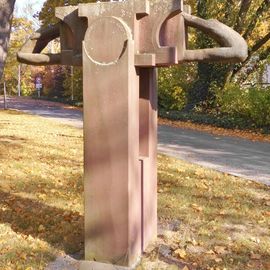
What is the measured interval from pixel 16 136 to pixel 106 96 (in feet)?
30.5

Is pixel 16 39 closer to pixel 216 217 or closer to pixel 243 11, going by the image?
pixel 243 11

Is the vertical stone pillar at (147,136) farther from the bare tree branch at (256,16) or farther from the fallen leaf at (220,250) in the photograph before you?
the bare tree branch at (256,16)

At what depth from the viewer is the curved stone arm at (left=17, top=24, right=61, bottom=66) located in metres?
4.23

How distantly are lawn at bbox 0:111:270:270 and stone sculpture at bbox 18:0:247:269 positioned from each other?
45 centimetres

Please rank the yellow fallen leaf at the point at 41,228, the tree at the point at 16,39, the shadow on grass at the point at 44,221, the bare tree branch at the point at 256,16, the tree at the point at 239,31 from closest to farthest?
the shadow on grass at the point at 44,221 < the yellow fallen leaf at the point at 41,228 < the bare tree branch at the point at 256,16 < the tree at the point at 239,31 < the tree at the point at 16,39

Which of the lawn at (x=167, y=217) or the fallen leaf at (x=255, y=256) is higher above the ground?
the lawn at (x=167, y=217)

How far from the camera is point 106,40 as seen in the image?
365 cm

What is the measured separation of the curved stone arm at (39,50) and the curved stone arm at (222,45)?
4.28 ft

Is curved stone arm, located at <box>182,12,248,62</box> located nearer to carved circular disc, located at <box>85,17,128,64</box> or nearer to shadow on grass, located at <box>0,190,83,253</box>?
carved circular disc, located at <box>85,17,128,64</box>

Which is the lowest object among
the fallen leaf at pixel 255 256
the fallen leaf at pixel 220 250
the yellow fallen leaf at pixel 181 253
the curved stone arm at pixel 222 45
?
the fallen leaf at pixel 255 256

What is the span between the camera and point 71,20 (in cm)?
395

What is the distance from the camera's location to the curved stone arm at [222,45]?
12.0 ft

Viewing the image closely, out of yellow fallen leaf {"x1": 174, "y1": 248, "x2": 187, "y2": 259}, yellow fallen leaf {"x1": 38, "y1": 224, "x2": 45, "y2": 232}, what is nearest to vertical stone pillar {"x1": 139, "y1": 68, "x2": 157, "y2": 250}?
yellow fallen leaf {"x1": 174, "y1": 248, "x2": 187, "y2": 259}

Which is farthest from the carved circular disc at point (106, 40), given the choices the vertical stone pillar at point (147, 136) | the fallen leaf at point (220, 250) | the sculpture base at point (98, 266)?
the fallen leaf at point (220, 250)
